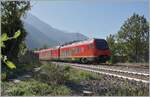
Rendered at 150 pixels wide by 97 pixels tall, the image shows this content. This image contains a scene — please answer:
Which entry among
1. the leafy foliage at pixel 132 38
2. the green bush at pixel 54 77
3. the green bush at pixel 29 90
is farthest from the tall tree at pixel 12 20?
the leafy foliage at pixel 132 38

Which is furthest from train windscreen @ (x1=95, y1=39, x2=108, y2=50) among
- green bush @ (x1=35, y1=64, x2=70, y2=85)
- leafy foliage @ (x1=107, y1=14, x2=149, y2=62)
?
leafy foliage @ (x1=107, y1=14, x2=149, y2=62)

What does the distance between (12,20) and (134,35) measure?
42.0 metres

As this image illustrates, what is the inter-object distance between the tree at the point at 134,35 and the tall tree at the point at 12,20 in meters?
38.6

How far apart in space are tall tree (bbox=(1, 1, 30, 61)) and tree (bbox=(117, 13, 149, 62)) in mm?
38624

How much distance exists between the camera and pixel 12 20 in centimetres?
1945

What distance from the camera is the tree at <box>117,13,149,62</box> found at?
189 feet

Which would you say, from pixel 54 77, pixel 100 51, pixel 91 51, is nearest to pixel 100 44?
pixel 100 51

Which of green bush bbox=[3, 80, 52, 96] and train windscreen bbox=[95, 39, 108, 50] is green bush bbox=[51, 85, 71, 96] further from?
train windscreen bbox=[95, 39, 108, 50]

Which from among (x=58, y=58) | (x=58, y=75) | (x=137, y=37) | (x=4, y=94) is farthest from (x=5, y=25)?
(x=137, y=37)

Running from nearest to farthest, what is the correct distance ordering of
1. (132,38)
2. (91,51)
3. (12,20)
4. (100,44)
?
(12,20)
(91,51)
(100,44)
(132,38)

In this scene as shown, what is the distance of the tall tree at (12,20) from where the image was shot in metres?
19.0

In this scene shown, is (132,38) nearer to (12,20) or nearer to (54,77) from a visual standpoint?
(12,20)

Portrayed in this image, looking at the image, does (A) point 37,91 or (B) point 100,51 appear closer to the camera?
(A) point 37,91

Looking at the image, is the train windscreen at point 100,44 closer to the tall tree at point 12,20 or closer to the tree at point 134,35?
the tall tree at point 12,20
